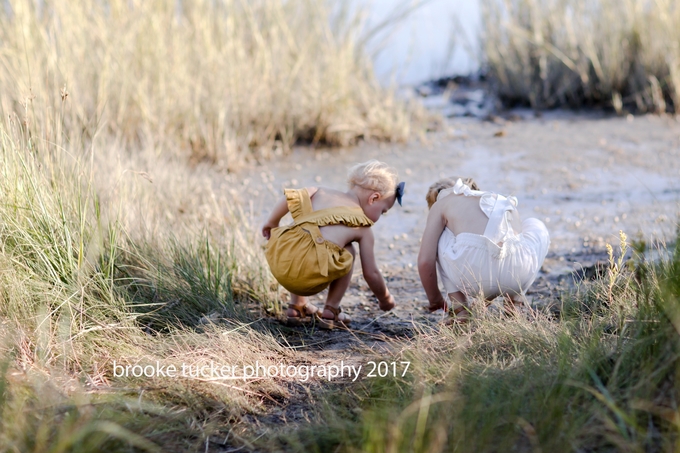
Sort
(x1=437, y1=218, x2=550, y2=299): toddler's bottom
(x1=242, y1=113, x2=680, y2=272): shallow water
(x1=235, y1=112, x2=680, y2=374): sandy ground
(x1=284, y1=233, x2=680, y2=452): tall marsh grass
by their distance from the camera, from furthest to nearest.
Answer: (x1=242, y1=113, x2=680, y2=272): shallow water, (x1=235, y1=112, x2=680, y2=374): sandy ground, (x1=437, y1=218, x2=550, y2=299): toddler's bottom, (x1=284, y1=233, x2=680, y2=452): tall marsh grass

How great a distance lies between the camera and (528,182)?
19.4 ft

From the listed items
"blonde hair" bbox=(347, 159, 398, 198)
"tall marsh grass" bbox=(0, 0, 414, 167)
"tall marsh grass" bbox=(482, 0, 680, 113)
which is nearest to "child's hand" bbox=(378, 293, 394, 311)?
"blonde hair" bbox=(347, 159, 398, 198)

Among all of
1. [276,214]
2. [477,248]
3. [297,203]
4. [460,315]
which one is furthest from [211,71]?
[460,315]

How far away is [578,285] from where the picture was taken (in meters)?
3.26

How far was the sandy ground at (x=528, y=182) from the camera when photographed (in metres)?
3.96

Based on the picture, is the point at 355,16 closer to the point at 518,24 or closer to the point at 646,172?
the point at 518,24

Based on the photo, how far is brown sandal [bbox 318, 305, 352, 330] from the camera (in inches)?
139

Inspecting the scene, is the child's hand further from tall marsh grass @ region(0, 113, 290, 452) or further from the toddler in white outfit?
tall marsh grass @ region(0, 113, 290, 452)

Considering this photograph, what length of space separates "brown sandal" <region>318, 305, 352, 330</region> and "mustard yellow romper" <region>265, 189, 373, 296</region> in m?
0.14

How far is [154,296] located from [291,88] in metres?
3.89

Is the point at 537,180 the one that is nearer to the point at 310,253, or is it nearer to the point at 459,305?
the point at 459,305

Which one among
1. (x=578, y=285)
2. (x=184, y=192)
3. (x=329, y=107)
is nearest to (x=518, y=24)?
(x=329, y=107)

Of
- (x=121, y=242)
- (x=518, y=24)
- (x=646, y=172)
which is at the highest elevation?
(x=518, y=24)

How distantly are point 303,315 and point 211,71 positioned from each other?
11.5 ft
